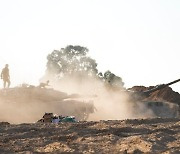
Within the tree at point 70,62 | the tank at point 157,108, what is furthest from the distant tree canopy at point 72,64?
the tank at point 157,108

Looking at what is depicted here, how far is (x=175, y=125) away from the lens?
405 inches

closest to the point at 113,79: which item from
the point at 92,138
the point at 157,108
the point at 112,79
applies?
the point at 112,79

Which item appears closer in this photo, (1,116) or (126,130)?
(126,130)

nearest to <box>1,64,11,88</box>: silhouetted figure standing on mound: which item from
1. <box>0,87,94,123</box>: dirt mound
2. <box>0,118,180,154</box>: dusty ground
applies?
<box>0,87,94,123</box>: dirt mound

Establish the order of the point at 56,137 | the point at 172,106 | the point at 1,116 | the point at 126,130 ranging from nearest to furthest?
1. the point at 56,137
2. the point at 126,130
3. the point at 1,116
4. the point at 172,106

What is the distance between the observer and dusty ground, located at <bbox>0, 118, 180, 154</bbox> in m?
7.70

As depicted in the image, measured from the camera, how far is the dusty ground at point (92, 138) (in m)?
7.70

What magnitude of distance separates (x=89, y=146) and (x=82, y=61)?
182 ft

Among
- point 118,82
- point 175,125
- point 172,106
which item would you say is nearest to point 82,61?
point 118,82

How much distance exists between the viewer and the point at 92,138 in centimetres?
879

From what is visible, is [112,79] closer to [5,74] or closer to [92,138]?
[5,74]

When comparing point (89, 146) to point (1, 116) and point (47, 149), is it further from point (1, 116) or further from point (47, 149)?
point (1, 116)

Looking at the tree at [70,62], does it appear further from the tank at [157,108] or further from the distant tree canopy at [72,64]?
the tank at [157,108]

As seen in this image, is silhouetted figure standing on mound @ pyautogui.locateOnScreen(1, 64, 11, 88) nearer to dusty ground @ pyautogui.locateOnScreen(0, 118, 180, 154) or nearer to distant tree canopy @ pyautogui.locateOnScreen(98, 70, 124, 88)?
dusty ground @ pyautogui.locateOnScreen(0, 118, 180, 154)
